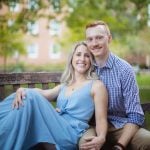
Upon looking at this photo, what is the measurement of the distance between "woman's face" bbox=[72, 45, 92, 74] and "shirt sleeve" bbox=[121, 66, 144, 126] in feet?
1.26

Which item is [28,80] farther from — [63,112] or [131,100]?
[131,100]

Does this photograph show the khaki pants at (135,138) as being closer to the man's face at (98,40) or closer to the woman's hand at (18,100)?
the woman's hand at (18,100)

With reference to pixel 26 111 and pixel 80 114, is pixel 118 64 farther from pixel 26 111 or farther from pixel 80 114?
pixel 26 111

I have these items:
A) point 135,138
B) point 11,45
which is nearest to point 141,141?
point 135,138

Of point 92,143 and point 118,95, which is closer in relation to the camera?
point 92,143

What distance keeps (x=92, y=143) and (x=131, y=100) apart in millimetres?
576

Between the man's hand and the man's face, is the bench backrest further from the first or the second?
the man's hand

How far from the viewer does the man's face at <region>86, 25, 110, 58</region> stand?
4234mm

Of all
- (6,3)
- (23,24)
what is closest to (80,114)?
(6,3)

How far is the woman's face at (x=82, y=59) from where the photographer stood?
4316mm

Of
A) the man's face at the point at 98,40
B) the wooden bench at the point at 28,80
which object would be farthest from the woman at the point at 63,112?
the wooden bench at the point at 28,80

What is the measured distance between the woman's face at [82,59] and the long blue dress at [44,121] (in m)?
0.18

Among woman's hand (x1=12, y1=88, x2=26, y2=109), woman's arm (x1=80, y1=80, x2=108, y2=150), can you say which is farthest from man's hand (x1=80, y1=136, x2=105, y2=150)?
woman's hand (x1=12, y1=88, x2=26, y2=109)

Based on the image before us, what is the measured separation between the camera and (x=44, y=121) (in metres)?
3.93
